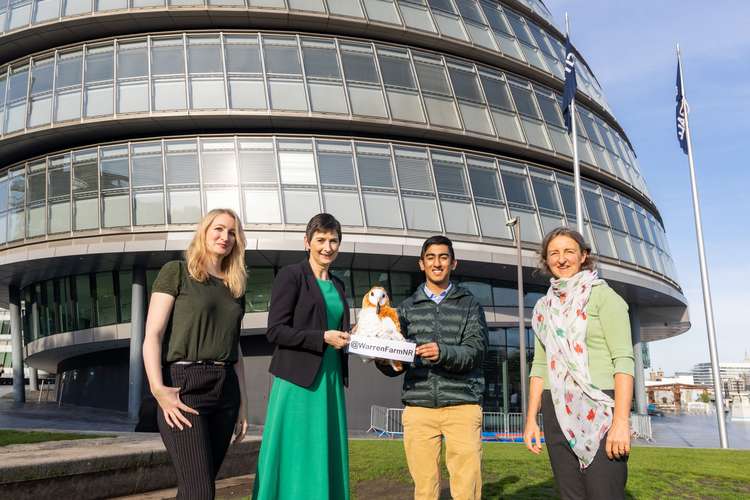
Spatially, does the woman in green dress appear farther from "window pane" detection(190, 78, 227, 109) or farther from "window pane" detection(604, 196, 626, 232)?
"window pane" detection(604, 196, 626, 232)

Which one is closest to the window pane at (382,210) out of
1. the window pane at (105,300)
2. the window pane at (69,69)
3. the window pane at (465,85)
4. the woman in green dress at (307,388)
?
the window pane at (465,85)

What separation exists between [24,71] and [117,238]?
803 centimetres

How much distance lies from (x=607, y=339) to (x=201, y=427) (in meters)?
2.46

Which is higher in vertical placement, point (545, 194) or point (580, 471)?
point (545, 194)

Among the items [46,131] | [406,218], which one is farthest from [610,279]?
[46,131]

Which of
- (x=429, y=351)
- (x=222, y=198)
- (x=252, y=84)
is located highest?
(x=252, y=84)

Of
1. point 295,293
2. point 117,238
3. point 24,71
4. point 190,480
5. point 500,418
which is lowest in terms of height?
point 500,418

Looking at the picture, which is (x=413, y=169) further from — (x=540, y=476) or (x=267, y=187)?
(x=540, y=476)

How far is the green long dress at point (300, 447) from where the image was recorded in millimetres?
4234

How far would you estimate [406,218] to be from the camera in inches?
848

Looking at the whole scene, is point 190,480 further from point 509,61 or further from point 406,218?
point 509,61

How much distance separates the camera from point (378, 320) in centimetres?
448

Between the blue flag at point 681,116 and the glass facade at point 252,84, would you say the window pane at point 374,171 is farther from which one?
the blue flag at point 681,116

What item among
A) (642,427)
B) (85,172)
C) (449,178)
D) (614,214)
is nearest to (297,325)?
(449,178)
